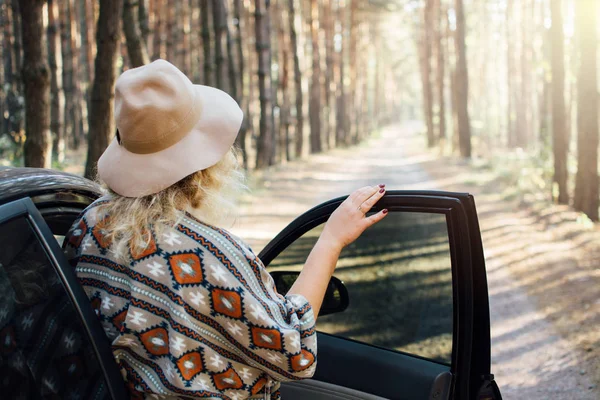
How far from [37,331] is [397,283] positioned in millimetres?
1612

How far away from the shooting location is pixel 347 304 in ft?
9.73

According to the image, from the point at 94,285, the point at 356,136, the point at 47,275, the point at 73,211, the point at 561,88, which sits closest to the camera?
the point at 47,275

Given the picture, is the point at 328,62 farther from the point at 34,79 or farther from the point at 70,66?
the point at 34,79

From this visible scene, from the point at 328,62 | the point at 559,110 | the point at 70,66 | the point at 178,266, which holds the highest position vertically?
the point at 178,266

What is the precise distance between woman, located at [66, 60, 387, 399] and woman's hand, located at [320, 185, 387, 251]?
11.8 inches

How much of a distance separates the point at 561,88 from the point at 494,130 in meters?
40.3

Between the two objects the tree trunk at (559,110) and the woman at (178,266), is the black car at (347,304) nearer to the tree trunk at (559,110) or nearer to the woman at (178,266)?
the woman at (178,266)

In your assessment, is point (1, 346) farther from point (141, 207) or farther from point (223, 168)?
point (223, 168)

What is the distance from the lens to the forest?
891cm

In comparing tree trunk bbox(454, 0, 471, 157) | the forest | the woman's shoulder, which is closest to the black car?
the woman's shoulder

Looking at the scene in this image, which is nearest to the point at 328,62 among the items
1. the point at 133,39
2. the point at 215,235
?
the point at 133,39

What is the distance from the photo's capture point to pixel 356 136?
48.4m

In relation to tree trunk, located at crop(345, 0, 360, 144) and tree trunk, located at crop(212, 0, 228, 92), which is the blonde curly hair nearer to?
tree trunk, located at crop(212, 0, 228, 92)

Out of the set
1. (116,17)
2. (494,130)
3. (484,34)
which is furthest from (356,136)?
(116,17)
